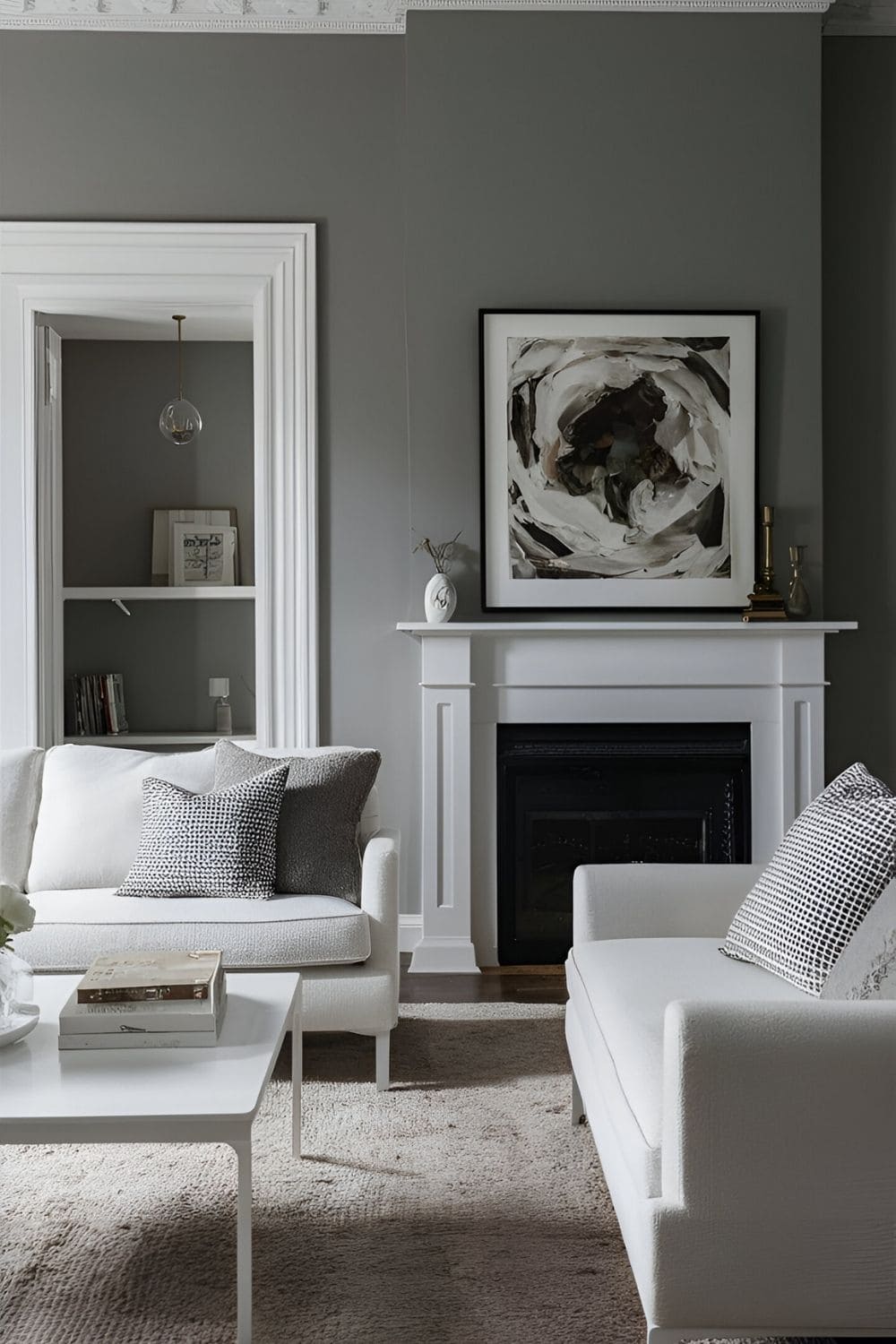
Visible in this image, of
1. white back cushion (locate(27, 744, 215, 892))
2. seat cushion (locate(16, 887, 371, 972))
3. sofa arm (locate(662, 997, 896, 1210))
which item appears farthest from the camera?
white back cushion (locate(27, 744, 215, 892))

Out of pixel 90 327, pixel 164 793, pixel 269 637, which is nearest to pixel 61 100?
pixel 90 327

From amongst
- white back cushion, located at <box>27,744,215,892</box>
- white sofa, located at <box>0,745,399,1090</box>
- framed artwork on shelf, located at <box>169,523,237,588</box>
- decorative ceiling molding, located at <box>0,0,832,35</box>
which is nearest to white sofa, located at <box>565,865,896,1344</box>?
white sofa, located at <box>0,745,399,1090</box>

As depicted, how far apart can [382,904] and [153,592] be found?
2.90 metres

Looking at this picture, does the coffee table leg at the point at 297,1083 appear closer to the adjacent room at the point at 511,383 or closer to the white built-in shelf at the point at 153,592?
the adjacent room at the point at 511,383

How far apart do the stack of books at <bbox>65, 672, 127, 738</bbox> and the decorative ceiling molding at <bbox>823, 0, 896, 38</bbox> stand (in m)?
4.01

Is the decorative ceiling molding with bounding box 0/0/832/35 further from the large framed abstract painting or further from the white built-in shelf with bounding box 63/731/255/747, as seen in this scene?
the white built-in shelf with bounding box 63/731/255/747

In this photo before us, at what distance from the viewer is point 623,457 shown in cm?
413

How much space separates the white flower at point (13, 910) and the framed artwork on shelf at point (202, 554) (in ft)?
12.3

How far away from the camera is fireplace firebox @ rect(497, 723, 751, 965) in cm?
415

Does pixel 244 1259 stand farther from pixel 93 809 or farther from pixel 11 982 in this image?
pixel 93 809

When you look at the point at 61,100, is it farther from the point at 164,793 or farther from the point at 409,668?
the point at 164,793

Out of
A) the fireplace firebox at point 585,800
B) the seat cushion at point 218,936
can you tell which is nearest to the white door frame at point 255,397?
the fireplace firebox at point 585,800

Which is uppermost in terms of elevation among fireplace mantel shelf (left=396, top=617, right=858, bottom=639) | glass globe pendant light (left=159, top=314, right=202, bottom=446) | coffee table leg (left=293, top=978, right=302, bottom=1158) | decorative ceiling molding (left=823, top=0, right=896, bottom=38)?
decorative ceiling molding (left=823, top=0, right=896, bottom=38)

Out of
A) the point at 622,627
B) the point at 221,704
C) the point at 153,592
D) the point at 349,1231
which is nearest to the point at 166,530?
the point at 153,592
